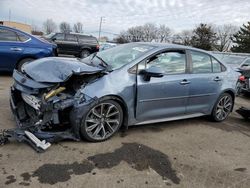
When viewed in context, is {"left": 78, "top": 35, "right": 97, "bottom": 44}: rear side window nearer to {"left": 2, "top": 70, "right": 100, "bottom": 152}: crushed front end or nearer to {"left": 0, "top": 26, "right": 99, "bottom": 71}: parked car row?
{"left": 0, "top": 26, "right": 99, "bottom": 71}: parked car row

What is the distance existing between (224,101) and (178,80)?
159cm

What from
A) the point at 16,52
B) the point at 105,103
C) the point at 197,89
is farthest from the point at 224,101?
Answer: the point at 16,52

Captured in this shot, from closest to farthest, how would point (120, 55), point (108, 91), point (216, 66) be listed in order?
point (108, 91), point (120, 55), point (216, 66)

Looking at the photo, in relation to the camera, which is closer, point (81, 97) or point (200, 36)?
point (81, 97)

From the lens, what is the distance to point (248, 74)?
921cm

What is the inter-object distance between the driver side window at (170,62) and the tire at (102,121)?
0.94 metres

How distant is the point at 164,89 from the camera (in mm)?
4984

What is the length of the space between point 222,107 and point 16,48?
5.77 m

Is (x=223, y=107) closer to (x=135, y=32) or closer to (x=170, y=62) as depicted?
(x=170, y=62)

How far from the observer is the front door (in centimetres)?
479

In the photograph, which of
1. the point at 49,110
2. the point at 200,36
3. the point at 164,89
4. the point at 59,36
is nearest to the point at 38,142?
the point at 49,110

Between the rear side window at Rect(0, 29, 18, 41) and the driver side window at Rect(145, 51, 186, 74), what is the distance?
5.20 meters

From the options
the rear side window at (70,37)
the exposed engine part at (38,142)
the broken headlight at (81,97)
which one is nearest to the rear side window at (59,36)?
the rear side window at (70,37)

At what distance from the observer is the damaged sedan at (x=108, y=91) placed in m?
4.16
